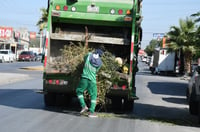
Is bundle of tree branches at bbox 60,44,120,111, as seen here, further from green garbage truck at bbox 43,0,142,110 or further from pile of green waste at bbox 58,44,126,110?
green garbage truck at bbox 43,0,142,110

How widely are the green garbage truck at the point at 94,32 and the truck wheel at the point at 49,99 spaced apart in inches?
13.7

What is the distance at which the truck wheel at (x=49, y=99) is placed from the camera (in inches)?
496

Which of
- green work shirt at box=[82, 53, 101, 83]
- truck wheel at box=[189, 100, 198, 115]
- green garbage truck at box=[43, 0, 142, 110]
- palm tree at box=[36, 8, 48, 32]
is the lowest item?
truck wheel at box=[189, 100, 198, 115]

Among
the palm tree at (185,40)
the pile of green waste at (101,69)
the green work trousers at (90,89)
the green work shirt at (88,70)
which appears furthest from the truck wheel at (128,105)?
the palm tree at (185,40)

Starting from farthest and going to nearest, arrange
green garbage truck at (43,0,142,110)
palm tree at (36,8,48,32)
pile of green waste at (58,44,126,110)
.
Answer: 1. palm tree at (36,8,48,32)
2. green garbage truck at (43,0,142,110)
3. pile of green waste at (58,44,126,110)

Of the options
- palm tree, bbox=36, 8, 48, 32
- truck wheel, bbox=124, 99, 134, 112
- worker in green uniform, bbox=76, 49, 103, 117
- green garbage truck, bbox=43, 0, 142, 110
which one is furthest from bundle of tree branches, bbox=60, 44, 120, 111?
palm tree, bbox=36, 8, 48, 32

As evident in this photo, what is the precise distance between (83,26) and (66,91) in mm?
1973

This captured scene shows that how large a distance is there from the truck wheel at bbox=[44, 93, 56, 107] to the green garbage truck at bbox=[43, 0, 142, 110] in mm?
347

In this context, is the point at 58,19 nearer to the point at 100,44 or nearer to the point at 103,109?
the point at 100,44

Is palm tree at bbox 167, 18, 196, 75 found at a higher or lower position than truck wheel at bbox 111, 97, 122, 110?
higher

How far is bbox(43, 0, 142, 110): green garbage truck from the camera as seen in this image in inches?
448

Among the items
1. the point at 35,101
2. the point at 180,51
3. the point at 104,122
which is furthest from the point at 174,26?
the point at 104,122

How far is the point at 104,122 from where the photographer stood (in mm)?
10266

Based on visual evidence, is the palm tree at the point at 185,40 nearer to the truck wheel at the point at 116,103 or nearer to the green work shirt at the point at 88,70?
the truck wheel at the point at 116,103
